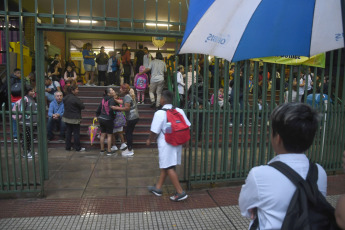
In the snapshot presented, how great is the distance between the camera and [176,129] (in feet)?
13.3

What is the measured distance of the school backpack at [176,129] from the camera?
13.3ft

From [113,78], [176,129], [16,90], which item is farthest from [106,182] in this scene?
[113,78]

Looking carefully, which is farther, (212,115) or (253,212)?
(212,115)

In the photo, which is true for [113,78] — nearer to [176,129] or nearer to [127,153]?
[127,153]

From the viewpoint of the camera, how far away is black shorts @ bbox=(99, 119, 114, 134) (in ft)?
22.3

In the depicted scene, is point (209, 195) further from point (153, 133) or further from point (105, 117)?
point (105, 117)

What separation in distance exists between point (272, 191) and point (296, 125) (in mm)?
386

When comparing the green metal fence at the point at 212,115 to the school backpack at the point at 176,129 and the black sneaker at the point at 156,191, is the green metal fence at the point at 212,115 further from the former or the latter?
the black sneaker at the point at 156,191

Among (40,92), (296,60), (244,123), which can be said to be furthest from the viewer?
(244,123)

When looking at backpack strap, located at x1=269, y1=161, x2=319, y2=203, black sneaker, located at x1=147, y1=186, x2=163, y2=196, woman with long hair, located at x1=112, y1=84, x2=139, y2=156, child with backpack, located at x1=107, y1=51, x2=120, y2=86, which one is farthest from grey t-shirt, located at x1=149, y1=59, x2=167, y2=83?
backpack strap, located at x1=269, y1=161, x2=319, y2=203

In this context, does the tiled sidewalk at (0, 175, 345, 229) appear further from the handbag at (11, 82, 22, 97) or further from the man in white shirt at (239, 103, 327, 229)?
the man in white shirt at (239, 103, 327, 229)

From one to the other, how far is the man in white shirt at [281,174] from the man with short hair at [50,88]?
873cm

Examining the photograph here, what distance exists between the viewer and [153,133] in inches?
163

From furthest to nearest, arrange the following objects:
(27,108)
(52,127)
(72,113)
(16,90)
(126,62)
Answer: (126,62), (52,127), (72,113), (27,108), (16,90)
